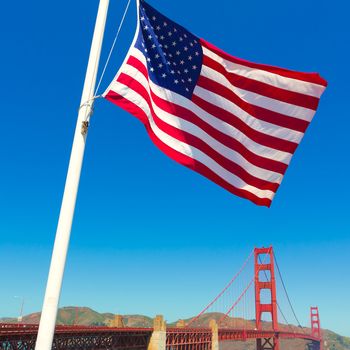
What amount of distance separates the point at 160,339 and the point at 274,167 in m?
52.4

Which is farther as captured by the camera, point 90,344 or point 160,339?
point 160,339

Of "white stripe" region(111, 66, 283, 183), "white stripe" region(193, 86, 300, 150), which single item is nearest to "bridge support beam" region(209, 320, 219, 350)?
"white stripe" region(111, 66, 283, 183)

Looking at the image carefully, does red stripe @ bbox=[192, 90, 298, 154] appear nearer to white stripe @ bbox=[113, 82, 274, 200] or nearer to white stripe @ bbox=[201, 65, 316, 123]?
white stripe @ bbox=[201, 65, 316, 123]

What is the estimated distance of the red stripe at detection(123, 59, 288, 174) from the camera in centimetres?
796

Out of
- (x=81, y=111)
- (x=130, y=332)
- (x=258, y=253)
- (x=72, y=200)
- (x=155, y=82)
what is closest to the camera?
(x=72, y=200)

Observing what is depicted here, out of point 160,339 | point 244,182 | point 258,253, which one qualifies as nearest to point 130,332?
point 160,339

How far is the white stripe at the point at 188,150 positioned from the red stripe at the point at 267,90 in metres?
1.70

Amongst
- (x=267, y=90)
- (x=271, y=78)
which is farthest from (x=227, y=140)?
(x=271, y=78)

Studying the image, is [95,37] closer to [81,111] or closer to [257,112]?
[81,111]

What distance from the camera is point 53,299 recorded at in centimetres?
516

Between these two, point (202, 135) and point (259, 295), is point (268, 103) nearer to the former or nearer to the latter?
point (202, 135)

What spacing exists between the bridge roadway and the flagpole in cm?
3094

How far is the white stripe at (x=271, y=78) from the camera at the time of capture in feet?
26.7

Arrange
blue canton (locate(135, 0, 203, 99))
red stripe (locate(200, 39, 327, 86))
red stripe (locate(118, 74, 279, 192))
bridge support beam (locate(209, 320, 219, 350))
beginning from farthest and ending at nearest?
bridge support beam (locate(209, 320, 219, 350))
red stripe (locate(200, 39, 327, 86))
blue canton (locate(135, 0, 203, 99))
red stripe (locate(118, 74, 279, 192))
